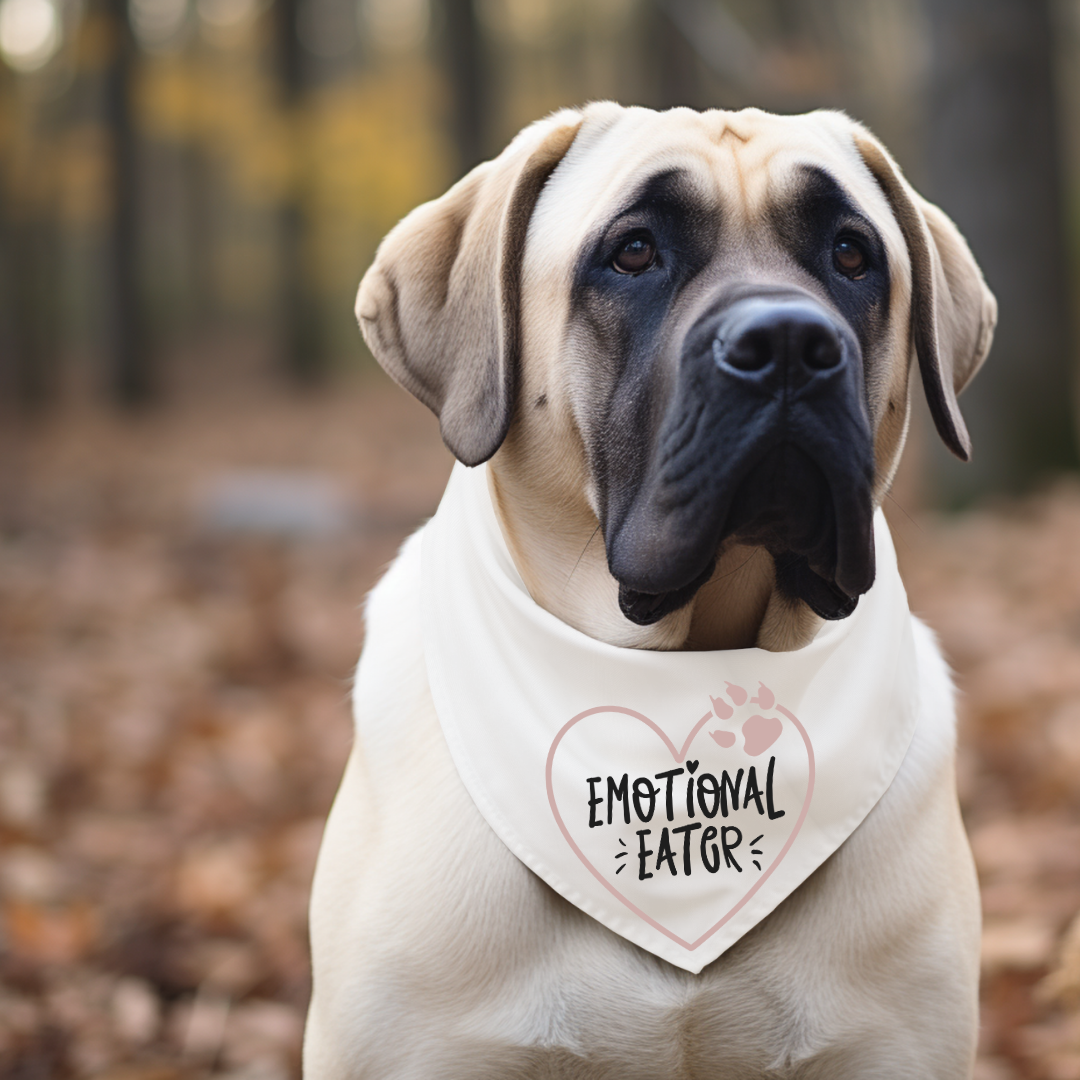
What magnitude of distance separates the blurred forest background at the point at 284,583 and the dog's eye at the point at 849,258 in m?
0.75

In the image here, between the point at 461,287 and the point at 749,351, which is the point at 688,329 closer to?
the point at 749,351

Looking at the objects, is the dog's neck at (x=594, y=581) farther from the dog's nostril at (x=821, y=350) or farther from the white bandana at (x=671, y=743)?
the dog's nostril at (x=821, y=350)

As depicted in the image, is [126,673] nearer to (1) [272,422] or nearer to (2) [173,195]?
(1) [272,422]

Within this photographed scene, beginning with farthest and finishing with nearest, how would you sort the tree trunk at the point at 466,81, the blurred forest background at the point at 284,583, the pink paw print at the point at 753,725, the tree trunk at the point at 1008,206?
the tree trunk at the point at 466,81 → the tree trunk at the point at 1008,206 → the blurred forest background at the point at 284,583 → the pink paw print at the point at 753,725

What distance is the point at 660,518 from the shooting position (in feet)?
6.99

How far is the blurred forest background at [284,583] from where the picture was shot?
3.35 metres

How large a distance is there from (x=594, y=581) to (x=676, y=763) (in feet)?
1.16

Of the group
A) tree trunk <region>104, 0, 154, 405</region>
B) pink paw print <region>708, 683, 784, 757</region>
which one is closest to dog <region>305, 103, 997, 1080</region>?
pink paw print <region>708, 683, 784, 757</region>

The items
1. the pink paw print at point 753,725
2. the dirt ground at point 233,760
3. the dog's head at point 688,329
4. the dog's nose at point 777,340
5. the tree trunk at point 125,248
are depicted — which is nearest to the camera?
the dog's nose at point 777,340

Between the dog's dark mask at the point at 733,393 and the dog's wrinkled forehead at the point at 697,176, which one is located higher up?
the dog's wrinkled forehead at the point at 697,176

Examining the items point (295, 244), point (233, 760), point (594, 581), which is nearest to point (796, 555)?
point (594, 581)

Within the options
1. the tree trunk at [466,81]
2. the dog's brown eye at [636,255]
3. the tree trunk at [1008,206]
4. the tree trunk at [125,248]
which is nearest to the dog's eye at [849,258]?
the dog's brown eye at [636,255]

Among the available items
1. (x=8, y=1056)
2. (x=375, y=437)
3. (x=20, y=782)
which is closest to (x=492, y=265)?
(x=8, y=1056)

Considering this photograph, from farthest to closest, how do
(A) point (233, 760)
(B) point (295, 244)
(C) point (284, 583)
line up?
(B) point (295, 244) → (C) point (284, 583) → (A) point (233, 760)
